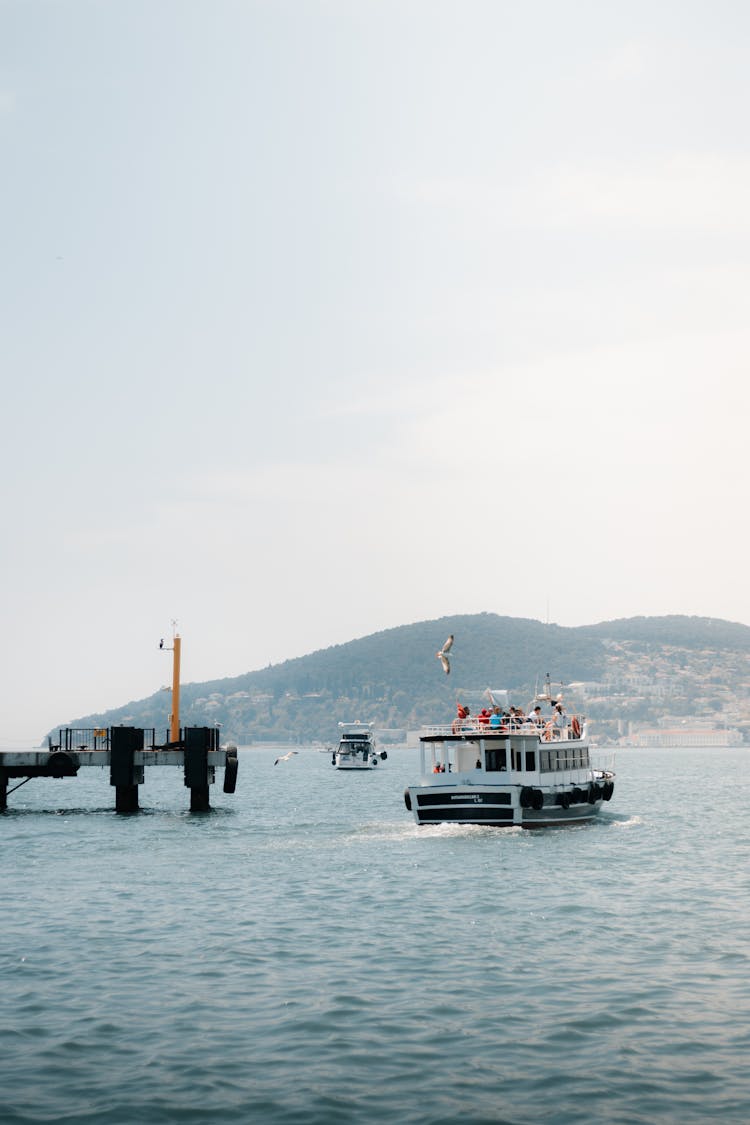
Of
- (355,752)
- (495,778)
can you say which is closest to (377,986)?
(495,778)

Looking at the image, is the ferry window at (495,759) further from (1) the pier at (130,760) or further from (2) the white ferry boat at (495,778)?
(1) the pier at (130,760)

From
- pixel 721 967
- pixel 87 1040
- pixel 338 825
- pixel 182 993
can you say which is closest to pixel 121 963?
pixel 182 993

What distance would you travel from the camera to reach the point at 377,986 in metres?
23.8

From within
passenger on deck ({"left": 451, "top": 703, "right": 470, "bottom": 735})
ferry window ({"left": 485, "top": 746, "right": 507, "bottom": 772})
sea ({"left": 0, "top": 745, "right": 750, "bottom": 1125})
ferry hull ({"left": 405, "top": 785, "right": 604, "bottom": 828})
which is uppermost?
passenger on deck ({"left": 451, "top": 703, "right": 470, "bottom": 735})

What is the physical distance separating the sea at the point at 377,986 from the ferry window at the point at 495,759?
5.90 meters

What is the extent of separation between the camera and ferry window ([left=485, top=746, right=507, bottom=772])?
179 ft

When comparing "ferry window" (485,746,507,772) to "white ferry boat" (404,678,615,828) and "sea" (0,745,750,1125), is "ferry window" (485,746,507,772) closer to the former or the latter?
"white ferry boat" (404,678,615,828)

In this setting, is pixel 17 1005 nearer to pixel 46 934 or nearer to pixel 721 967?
pixel 46 934

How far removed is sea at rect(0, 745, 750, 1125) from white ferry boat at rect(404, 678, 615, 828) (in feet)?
14.1

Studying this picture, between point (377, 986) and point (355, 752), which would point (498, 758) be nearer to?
point (377, 986)

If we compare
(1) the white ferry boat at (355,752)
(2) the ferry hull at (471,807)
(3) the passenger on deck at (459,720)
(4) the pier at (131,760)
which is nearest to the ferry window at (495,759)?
(2) the ferry hull at (471,807)

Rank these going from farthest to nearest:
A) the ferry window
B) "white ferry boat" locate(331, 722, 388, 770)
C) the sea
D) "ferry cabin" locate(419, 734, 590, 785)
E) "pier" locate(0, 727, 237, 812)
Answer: "white ferry boat" locate(331, 722, 388, 770) → "pier" locate(0, 727, 237, 812) → the ferry window → "ferry cabin" locate(419, 734, 590, 785) → the sea

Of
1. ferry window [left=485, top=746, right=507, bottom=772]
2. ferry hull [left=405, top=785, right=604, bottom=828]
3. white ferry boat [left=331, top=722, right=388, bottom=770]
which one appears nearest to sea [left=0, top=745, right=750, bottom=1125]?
ferry hull [left=405, top=785, right=604, bottom=828]

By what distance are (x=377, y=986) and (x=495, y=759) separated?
103 feet
